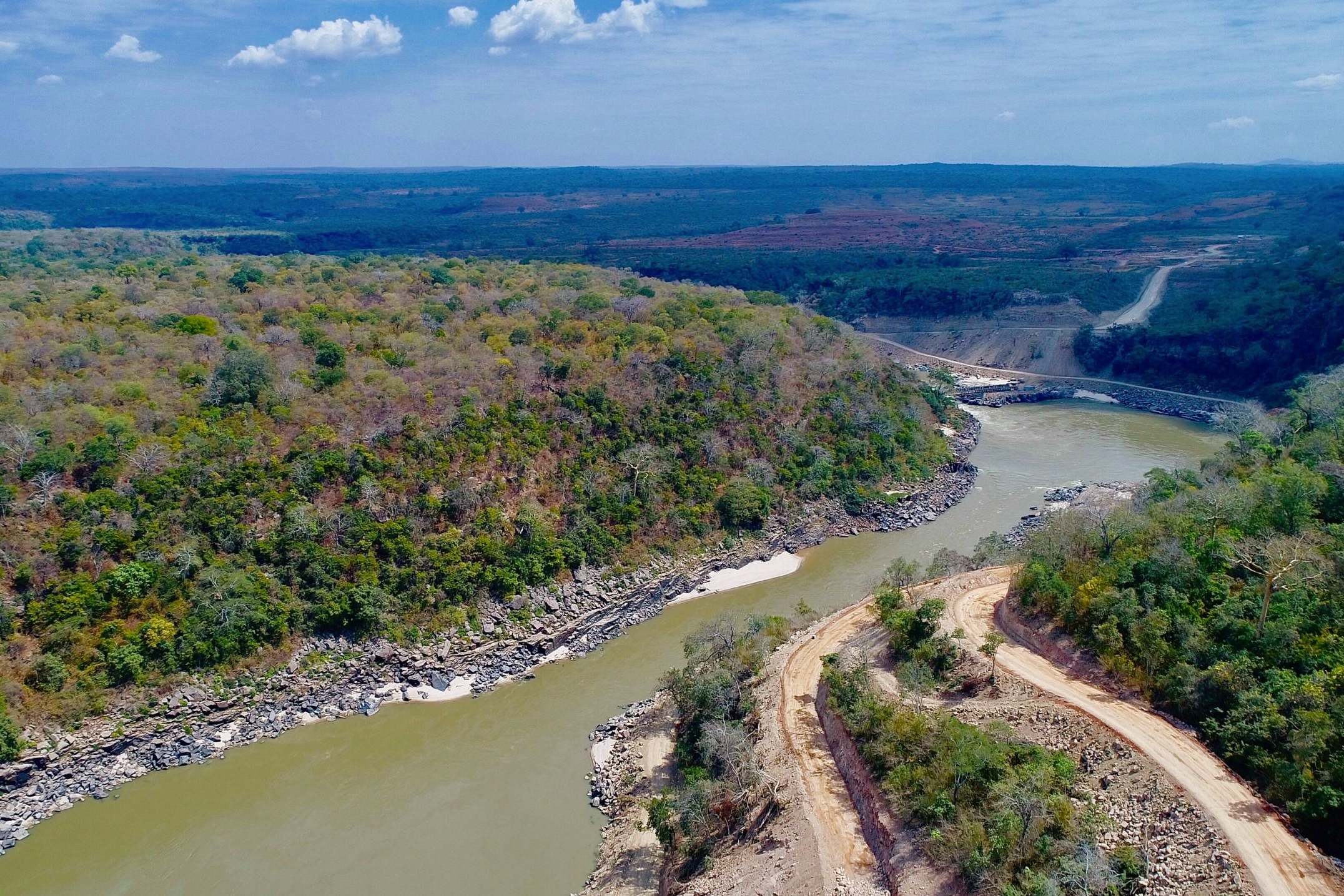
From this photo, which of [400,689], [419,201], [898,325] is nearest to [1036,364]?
[898,325]

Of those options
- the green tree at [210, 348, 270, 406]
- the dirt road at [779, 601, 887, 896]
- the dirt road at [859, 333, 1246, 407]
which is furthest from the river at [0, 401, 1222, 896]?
A: the dirt road at [859, 333, 1246, 407]

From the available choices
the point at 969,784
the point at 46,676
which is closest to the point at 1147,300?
the point at 969,784

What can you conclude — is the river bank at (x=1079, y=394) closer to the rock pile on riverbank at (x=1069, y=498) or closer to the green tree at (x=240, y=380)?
the rock pile on riverbank at (x=1069, y=498)

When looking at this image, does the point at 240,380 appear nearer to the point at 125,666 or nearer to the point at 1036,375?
the point at 125,666

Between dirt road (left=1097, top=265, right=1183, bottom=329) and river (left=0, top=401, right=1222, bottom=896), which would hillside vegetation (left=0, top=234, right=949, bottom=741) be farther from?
dirt road (left=1097, top=265, right=1183, bottom=329)

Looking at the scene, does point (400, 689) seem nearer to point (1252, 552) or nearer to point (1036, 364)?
point (1252, 552)

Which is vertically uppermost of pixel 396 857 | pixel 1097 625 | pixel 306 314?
pixel 306 314

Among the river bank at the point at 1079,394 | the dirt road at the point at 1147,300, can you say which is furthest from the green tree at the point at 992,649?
the dirt road at the point at 1147,300
